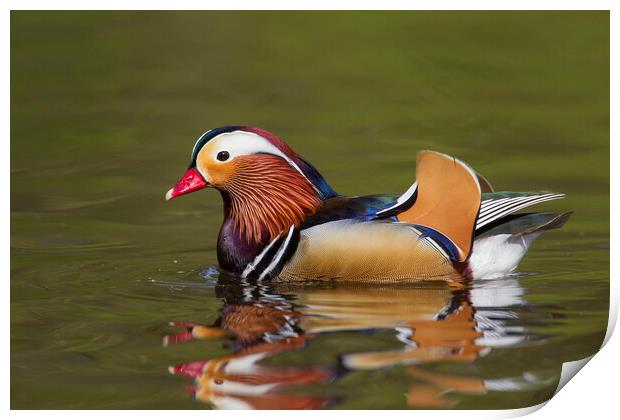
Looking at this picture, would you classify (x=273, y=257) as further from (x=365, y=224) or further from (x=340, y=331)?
(x=340, y=331)

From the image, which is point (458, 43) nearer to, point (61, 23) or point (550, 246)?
point (550, 246)

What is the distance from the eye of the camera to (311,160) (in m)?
5.61

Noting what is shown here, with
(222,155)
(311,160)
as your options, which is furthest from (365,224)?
(311,160)

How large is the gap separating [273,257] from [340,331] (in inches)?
23.8

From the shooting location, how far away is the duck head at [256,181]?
4293 millimetres

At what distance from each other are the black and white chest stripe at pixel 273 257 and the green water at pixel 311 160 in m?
0.09

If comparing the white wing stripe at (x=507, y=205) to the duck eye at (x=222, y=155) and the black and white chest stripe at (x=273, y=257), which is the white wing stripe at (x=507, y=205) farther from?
the duck eye at (x=222, y=155)

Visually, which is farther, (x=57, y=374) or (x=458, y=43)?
(x=458, y=43)

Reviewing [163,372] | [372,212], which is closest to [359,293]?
[372,212]

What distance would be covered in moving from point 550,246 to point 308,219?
2.97ft

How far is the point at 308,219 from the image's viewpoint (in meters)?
4.26

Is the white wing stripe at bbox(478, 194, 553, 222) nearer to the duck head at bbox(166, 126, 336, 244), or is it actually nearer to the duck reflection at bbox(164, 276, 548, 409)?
the duck reflection at bbox(164, 276, 548, 409)

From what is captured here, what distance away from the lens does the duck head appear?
4.29 metres

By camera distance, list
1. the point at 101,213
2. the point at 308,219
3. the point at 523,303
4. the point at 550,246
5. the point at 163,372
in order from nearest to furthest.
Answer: the point at 163,372 < the point at 523,303 < the point at 308,219 < the point at 550,246 < the point at 101,213
